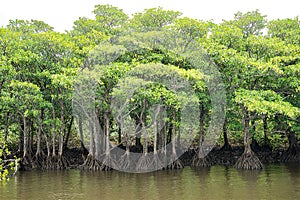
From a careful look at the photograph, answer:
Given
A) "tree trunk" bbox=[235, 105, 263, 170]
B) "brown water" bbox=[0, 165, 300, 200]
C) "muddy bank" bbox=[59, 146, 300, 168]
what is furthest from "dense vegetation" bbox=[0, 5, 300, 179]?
"brown water" bbox=[0, 165, 300, 200]

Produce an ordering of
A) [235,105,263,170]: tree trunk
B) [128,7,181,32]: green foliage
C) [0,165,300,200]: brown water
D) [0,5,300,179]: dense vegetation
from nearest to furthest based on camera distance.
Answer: [0,165,300,200]: brown water, [0,5,300,179]: dense vegetation, [235,105,263,170]: tree trunk, [128,7,181,32]: green foliage

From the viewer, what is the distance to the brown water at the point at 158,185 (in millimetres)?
13062

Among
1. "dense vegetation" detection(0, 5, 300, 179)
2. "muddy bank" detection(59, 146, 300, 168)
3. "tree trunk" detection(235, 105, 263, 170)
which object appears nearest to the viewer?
"dense vegetation" detection(0, 5, 300, 179)

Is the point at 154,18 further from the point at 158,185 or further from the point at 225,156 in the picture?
the point at 158,185

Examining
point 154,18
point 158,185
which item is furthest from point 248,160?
point 154,18

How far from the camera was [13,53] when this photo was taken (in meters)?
20.3

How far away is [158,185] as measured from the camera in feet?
50.1

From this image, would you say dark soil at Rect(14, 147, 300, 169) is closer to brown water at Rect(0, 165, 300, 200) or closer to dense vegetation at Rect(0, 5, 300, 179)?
dense vegetation at Rect(0, 5, 300, 179)

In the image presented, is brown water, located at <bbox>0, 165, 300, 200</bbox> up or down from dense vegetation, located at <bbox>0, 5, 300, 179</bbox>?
down

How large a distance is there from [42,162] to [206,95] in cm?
1045

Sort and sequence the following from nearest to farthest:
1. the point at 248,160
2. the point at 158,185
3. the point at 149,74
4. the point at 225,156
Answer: the point at 158,185, the point at 149,74, the point at 248,160, the point at 225,156

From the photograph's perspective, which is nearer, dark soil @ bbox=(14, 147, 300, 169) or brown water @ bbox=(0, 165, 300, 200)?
brown water @ bbox=(0, 165, 300, 200)

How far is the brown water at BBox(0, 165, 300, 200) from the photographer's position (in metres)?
13.1

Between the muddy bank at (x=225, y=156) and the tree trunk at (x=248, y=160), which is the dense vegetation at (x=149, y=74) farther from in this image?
the muddy bank at (x=225, y=156)
